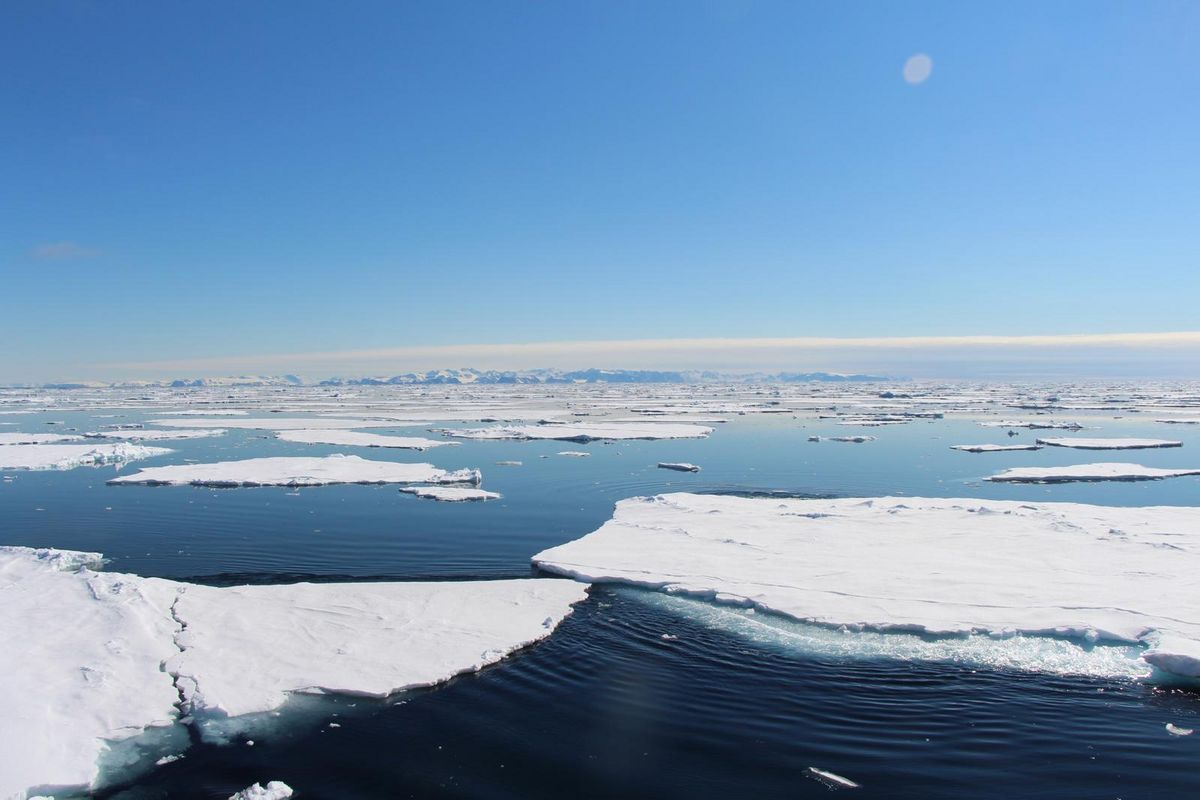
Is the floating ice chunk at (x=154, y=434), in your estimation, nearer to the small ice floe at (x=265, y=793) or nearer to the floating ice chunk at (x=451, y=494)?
the floating ice chunk at (x=451, y=494)

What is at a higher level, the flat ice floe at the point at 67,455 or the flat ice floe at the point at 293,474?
the flat ice floe at the point at 67,455

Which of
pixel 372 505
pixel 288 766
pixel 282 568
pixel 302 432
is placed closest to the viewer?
pixel 288 766

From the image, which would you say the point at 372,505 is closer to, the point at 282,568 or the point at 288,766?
the point at 282,568

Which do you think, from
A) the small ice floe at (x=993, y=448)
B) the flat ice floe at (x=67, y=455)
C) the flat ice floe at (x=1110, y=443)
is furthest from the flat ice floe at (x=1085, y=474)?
the flat ice floe at (x=67, y=455)

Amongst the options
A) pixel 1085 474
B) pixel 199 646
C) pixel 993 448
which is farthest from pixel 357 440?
pixel 1085 474

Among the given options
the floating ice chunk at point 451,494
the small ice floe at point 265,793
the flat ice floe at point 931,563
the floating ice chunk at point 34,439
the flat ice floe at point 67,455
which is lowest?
the small ice floe at point 265,793

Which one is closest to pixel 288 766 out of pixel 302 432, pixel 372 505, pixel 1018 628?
pixel 1018 628

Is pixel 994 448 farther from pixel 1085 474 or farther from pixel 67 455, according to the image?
pixel 67 455
